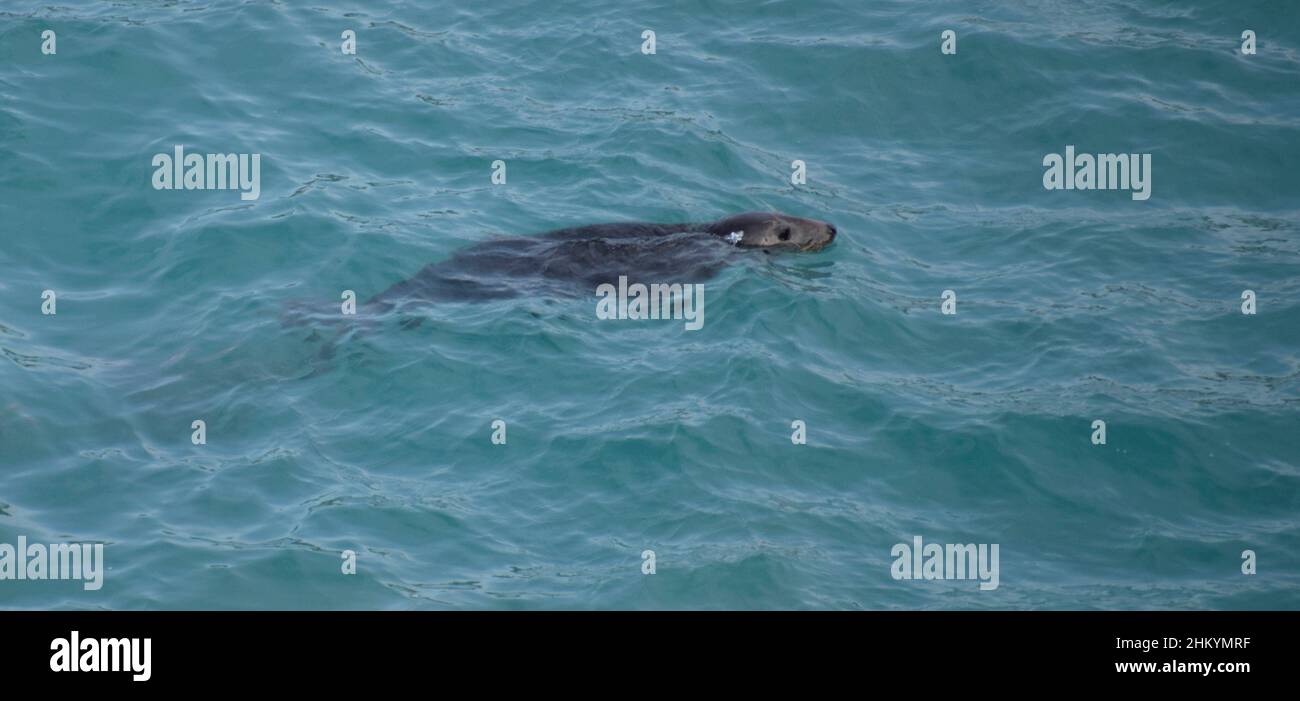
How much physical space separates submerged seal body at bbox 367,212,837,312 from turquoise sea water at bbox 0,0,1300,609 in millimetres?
371

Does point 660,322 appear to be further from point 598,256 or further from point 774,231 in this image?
point 774,231

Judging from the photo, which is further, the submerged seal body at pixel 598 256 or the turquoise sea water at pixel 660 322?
the submerged seal body at pixel 598 256

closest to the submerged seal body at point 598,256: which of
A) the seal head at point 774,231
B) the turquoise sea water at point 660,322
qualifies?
the seal head at point 774,231

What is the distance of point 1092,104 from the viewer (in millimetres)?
17891

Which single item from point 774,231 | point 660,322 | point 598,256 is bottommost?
point 660,322

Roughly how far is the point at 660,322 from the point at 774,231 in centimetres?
226

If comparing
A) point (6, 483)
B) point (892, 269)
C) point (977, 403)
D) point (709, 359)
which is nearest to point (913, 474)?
point (977, 403)

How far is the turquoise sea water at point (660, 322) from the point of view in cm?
1077

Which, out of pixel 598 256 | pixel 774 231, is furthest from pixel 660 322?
pixel 774 231

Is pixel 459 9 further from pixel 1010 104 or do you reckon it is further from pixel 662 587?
pixel 662 587

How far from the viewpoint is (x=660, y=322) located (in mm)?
13930

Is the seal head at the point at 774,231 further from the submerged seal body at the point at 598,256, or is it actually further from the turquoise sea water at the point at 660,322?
the turquoise sea water at the point at 660,322

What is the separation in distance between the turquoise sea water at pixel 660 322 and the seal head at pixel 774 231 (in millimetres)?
342

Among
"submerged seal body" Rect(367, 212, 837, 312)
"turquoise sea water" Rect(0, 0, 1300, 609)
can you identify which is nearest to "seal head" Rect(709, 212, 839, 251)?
"submerged seal body" Rect(367, 212, 837, 312)
